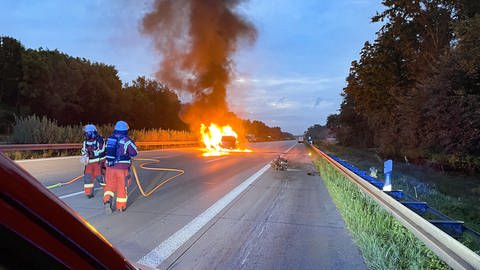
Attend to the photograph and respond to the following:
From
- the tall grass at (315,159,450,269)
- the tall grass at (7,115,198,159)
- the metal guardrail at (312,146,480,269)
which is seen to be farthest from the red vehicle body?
the tall grass at (7,115,198,159)

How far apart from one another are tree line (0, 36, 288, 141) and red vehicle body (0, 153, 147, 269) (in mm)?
43008

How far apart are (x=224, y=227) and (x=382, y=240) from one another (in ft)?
8.46

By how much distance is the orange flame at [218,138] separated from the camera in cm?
3747

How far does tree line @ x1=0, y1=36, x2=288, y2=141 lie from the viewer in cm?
4716

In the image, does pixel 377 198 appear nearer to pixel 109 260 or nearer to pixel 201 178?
pixel 109 260

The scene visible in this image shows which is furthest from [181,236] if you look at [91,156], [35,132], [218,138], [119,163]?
[218,138]

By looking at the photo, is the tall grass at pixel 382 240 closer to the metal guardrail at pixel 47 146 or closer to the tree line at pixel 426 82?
the metal guardrail at pixel 47 146

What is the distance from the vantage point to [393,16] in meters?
35.5

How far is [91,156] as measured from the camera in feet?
29.4

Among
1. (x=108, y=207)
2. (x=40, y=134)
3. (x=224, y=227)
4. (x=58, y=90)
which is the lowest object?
(x=224, y=227)

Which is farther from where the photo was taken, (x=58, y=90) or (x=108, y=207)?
(x=58, y=90)

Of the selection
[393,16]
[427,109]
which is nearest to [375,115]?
[393,16]

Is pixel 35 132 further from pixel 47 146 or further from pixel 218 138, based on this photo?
pixel 218 138

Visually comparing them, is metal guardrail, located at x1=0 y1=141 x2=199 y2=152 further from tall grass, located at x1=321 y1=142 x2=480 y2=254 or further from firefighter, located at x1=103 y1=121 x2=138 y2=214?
tall grass, located at x1=321 y1=142 x2=480 y2=254
